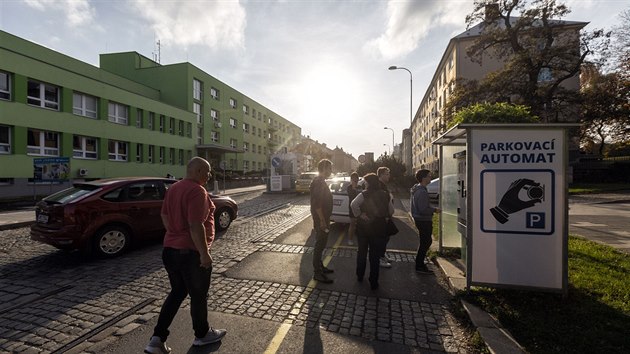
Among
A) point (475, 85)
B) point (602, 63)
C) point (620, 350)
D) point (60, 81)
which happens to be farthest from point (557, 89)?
point (60, 81)

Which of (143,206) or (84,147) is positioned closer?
(143,206)

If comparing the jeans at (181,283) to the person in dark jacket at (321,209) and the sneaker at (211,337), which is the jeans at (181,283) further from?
the person in dark jacket at (321,209)

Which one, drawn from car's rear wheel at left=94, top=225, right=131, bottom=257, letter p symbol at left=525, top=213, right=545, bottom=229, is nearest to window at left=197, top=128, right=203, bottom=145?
car's rear wheel at left=94, top=225, right=131, bottom=257

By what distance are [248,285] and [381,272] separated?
2.30m

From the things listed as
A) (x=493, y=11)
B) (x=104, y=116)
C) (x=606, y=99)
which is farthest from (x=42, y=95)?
(x=606, y=99)

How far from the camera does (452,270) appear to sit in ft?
17.4

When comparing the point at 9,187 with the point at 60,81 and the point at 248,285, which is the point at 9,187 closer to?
the point at 60,81

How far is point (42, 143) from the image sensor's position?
1997 cm

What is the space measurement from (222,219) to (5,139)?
58.8 ft

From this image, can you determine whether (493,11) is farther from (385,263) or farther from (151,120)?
(151,120)

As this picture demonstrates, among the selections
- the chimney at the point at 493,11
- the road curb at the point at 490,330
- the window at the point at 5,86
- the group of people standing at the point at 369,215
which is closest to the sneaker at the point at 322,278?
the group of people standing at the point at 369,215

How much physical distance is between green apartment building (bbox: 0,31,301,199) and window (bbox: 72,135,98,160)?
7cm

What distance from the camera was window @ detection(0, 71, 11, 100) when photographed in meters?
17.7

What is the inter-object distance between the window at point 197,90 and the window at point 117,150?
13197 mm
